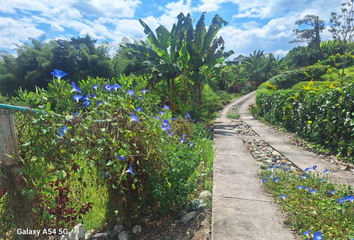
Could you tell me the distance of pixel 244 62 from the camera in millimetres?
35438

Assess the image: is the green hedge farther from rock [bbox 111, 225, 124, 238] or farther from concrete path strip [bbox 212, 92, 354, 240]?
rock [bbox 111, 225, 124, 238]

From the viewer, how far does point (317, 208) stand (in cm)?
247

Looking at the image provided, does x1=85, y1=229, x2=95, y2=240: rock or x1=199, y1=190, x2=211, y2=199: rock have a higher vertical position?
x1=199, y1=190, x2=211, y2=199: rock

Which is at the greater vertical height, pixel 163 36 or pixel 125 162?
pixel 163 36

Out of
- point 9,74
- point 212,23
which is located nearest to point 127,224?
point 212,23

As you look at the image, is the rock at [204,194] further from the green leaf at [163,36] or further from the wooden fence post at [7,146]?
the green leaf at [163,36]

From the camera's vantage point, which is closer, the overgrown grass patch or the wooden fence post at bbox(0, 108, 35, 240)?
the wooden fence post at bbox(0, 108, 35, 240)

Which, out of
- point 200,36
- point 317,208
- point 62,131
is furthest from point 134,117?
point 200,36

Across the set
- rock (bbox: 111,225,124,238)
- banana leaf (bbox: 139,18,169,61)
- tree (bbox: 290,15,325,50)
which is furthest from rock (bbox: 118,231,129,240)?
tree (bbox: 290,15,325,50)

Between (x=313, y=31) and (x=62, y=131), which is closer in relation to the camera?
(x=62, y=131)

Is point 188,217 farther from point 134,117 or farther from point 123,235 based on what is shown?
point 134,117

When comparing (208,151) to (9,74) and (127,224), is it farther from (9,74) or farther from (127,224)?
(9,74)

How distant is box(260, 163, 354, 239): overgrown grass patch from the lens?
215 cm

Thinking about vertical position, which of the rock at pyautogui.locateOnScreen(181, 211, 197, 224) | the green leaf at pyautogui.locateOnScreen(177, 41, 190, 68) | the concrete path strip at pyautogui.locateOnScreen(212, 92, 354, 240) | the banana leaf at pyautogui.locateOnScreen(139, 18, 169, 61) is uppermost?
the banana leaf at pyautogui.locateOnScreen(139, 18, 169, 61)
